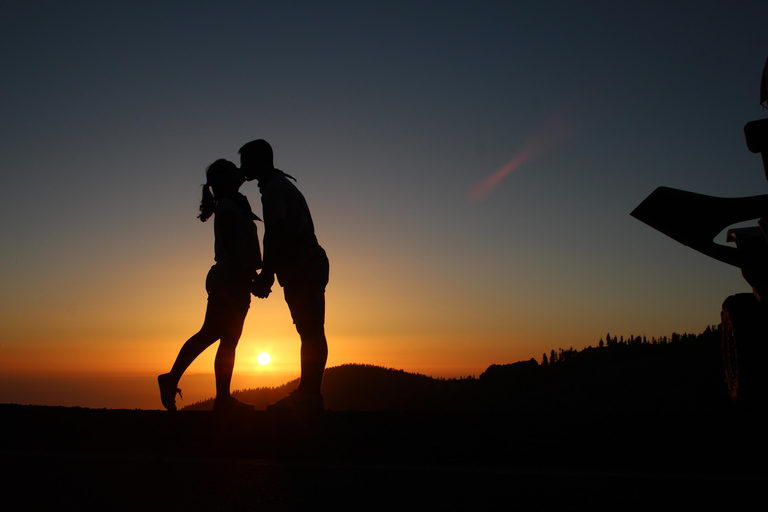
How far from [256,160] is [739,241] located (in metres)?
3.77

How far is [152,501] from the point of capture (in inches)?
94.2

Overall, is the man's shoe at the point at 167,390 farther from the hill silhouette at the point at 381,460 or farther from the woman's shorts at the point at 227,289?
the hill silhouette at the point at 381,460

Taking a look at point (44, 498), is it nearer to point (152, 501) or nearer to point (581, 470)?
point (152, 501)

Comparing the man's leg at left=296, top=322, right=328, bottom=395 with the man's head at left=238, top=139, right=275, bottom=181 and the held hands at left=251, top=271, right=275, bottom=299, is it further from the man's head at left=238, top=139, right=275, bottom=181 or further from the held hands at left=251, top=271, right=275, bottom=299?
the man's head at left=238, top=139, right=275, bottom=181

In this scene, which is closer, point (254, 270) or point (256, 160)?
point (256, 160)

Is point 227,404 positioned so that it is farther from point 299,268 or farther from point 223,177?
point 223,177

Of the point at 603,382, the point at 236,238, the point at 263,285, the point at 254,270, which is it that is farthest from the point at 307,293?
the point at 603,382

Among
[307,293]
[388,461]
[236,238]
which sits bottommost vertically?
[388,461]

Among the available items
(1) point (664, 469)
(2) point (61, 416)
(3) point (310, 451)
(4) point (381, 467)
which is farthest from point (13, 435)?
(1) point (664, 469)

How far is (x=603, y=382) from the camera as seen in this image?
11.3 m

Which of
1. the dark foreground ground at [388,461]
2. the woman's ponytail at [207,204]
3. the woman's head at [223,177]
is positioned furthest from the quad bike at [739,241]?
the woman's ponytail at [207,204]

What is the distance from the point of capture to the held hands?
17.2 ft

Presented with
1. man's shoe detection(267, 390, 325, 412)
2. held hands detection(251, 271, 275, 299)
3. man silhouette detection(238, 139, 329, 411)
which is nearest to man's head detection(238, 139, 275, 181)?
man silhouette detection(238, 139, 329, 411)

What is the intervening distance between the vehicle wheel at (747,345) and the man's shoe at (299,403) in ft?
9.80
